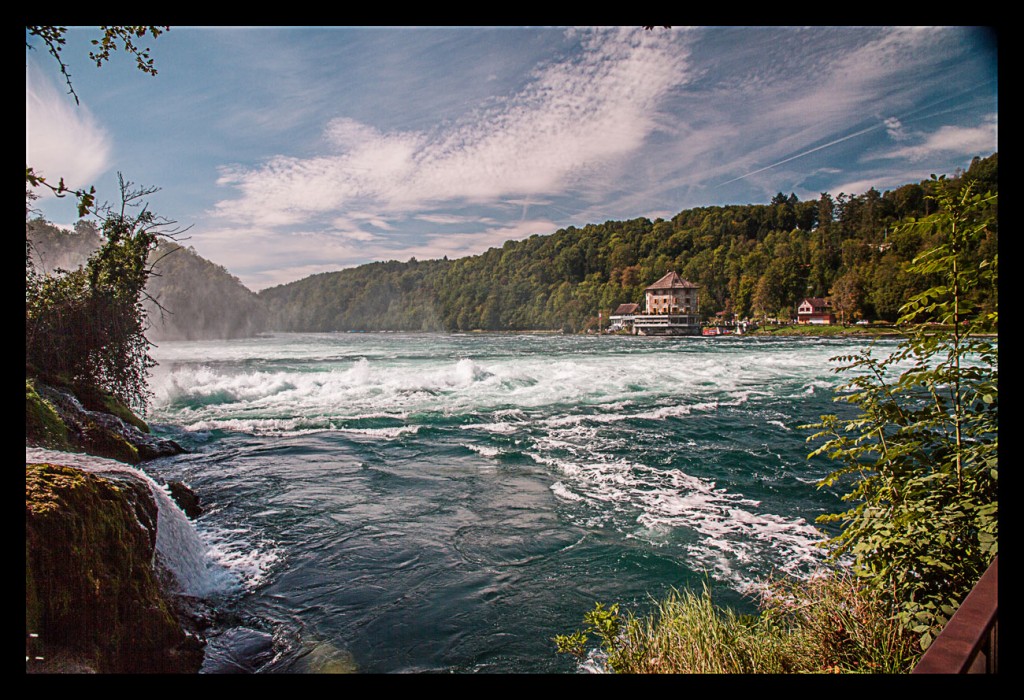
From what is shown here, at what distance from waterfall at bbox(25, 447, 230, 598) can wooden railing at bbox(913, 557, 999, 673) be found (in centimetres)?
Result: 303

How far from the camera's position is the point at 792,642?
6.19 ft

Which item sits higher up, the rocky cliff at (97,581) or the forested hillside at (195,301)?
the forested hillside at (195,301)

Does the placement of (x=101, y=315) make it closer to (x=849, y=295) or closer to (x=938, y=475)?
(x=938, y=475)

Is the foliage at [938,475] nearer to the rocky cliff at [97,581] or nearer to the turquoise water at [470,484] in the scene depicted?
the turquoise water at [470,484]

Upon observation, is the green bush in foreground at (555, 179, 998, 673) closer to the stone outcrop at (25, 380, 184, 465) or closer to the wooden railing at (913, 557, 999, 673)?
the wooden railing at (913, 557, 999, 673)

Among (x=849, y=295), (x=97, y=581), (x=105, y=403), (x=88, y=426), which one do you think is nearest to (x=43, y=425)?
(x=88, y=426)

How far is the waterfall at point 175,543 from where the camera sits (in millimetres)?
2570

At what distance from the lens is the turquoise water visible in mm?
2619

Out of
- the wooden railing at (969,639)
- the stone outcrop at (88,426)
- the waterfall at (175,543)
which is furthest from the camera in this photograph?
the stone outcrop at (88,426)

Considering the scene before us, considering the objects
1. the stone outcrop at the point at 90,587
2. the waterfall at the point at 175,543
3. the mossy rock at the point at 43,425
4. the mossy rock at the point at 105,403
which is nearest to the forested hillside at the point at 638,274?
the mossy rock at the point at 105,403

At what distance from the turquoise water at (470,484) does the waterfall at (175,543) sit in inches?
5.0

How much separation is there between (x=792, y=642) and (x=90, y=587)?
2.75 metres

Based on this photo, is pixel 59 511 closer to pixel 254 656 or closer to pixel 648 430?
pixel 254 656
